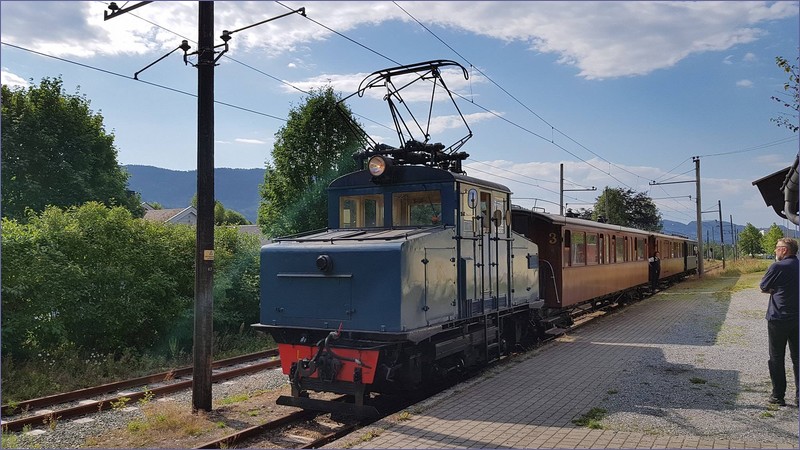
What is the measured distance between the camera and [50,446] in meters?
6.79

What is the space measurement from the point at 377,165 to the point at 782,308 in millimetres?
5720

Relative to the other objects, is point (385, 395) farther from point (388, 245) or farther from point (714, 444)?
point (714, 444)

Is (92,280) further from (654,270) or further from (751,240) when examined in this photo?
(751,240)

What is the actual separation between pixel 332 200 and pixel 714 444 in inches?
251

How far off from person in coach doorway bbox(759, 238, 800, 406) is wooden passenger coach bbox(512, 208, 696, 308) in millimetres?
6854

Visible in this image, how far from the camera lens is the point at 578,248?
16062 mm

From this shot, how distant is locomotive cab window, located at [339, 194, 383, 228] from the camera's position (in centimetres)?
940

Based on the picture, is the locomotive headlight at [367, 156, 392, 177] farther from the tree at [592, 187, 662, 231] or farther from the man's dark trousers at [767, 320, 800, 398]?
the tree at [592, 187, 662, 231]

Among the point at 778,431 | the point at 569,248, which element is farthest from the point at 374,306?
the point at 569,248

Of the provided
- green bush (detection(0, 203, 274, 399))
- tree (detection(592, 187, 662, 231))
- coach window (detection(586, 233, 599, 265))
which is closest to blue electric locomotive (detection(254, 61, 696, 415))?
green bush (detection(0, 203, 274, 399))

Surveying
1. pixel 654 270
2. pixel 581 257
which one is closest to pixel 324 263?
pixel 581 257

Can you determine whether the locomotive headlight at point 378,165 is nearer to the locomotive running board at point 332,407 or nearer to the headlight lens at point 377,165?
the headlight lens at point 377,165

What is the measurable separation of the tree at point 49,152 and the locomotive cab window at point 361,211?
2226cm

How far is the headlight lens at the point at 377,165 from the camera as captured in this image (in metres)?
9.10
